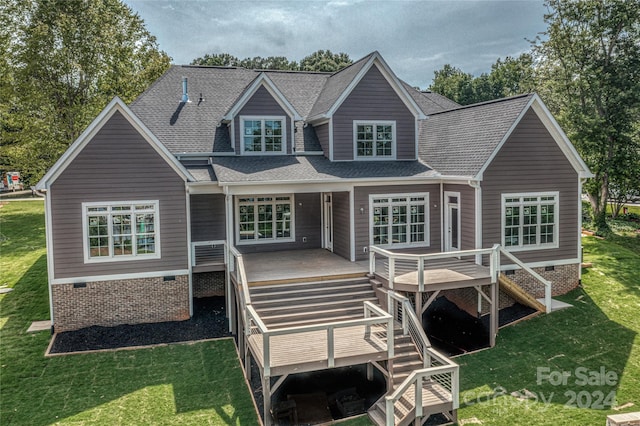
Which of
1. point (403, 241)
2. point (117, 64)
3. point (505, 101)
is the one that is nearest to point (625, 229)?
point (505, 101)

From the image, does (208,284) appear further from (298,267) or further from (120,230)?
(298,267)

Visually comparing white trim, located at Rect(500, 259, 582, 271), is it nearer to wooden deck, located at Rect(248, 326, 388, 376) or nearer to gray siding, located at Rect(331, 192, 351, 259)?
gray siding, located at Rect(331, 192, 351, 259)

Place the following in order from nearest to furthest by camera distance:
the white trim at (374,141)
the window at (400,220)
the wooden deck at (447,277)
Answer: the wooden deck at (447,277) < the window at (400,220) < the white trim at (374,141)

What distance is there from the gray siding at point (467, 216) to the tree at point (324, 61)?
1681 inches

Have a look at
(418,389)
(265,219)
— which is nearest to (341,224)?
(265,219)

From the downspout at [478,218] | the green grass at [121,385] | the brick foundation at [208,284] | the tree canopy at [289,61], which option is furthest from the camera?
the tree canopy at [289,61]

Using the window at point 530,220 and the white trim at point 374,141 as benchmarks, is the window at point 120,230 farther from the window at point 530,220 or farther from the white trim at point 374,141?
the window at point 530,220

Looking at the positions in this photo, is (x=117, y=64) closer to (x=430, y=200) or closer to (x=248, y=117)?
(x=248, y=117)

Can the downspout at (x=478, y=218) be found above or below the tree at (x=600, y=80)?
below

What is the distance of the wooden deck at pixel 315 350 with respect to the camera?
974 centimetres

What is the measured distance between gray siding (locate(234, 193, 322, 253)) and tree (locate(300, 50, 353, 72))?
40236 mm

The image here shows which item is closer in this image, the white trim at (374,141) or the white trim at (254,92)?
the white trim at (254,92)

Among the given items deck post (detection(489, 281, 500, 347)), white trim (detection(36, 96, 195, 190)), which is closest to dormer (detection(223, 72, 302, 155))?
white trim (detection(36, 96, 195, 190))

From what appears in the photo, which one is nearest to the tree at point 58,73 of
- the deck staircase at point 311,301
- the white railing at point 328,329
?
the deck staircase at point 311,301
